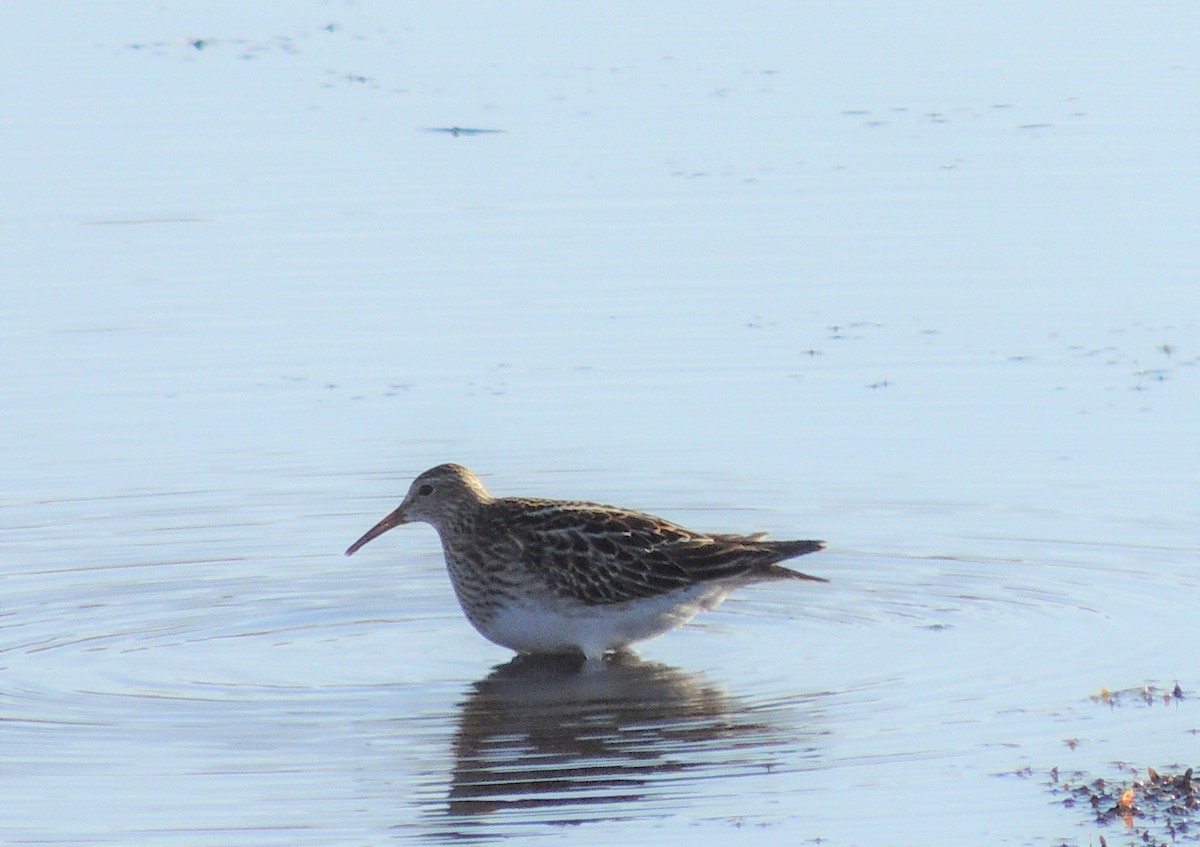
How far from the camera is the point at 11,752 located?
936 cm

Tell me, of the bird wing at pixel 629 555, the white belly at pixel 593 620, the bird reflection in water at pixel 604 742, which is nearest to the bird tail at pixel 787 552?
the bird wing at pixel 629 555

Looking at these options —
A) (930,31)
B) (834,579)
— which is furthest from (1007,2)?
(834,579)

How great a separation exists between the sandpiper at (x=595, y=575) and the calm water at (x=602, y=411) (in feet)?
0.76

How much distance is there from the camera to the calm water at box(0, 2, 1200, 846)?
9039 millimetres

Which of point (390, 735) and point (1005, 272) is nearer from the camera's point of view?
point (390, 735)

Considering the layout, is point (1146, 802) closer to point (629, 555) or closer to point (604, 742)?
point (604, 742)

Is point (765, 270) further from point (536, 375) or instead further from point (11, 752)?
point (11, 752)

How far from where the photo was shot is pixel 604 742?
9.59m

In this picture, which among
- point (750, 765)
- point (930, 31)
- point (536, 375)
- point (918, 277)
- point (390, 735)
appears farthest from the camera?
point (930, 31)

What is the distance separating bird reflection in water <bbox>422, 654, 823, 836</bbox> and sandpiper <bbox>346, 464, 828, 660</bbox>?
0.21 metres

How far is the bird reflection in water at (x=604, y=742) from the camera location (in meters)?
8.64

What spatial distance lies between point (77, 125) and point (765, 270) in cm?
713

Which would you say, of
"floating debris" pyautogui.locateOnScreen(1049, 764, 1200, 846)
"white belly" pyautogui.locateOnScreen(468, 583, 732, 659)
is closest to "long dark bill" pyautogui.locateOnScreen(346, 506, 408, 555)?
"white belly" pyautogui.locateOnScreen(468, 583, 732, 659)

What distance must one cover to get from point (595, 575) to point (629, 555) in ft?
0.62
